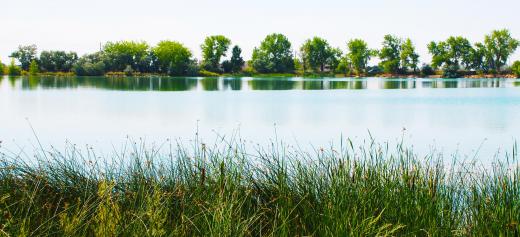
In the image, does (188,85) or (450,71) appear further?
(450,71)

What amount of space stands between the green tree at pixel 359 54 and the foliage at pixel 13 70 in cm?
5182

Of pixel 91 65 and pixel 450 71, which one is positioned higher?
pixel 91 65

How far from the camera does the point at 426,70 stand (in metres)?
94.5

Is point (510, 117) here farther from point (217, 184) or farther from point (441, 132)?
point (217, 184)

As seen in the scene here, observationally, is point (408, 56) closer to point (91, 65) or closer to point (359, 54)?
point (359, 54)

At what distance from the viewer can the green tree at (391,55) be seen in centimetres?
9669

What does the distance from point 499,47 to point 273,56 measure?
36.4 m

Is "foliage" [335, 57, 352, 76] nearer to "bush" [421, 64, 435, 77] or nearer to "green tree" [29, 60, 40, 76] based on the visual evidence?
"bush" [421, 64, 435, 77]

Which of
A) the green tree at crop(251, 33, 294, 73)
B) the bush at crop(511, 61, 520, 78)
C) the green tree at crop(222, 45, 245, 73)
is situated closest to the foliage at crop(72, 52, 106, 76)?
the green tree at crop(222, 45, 245, 73)

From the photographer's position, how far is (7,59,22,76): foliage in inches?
2744

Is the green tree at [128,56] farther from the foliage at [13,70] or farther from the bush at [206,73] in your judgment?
the foliage at [13,70]

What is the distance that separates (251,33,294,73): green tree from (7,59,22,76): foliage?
113 feet

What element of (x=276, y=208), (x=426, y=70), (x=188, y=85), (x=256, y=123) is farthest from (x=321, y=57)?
(x=276, y=208)

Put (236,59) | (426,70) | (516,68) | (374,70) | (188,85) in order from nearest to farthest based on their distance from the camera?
(188,85), (236,59), (516,68), (426,70), (374,70)
